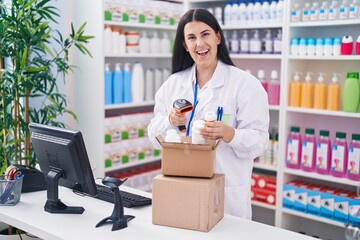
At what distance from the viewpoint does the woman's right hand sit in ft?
6.61

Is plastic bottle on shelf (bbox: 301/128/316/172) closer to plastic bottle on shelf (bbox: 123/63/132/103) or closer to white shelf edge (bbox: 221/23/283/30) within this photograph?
white shelf edge (bbox: 221/23/283/30)

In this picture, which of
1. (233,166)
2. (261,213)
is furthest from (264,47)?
Result: (233,166)

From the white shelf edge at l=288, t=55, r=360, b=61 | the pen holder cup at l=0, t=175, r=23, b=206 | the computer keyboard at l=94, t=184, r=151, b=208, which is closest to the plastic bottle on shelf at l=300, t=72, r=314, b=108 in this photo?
the white shelf edge at l=288, t=55, r=360, b=61

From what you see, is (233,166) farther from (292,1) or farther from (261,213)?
(261,213)

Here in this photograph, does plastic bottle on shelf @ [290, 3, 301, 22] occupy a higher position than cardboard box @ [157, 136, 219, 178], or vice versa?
plastic bottle on shelf @ [290, 3, 301, 22]

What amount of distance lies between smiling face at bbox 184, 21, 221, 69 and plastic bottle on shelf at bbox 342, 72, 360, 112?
55.0 inches

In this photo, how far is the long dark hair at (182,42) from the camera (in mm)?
2181

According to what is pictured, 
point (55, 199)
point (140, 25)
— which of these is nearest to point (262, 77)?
point (140, 25)

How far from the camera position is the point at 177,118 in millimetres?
2021

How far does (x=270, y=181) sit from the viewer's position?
3723mm

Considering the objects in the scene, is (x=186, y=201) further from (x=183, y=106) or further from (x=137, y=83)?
(x=137, y=83)

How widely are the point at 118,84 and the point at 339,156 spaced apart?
1756 millimetres

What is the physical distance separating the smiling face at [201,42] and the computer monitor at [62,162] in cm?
70

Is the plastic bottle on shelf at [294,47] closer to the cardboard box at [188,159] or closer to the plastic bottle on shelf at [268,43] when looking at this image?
the plastic bottle on shelf at [268,43]
